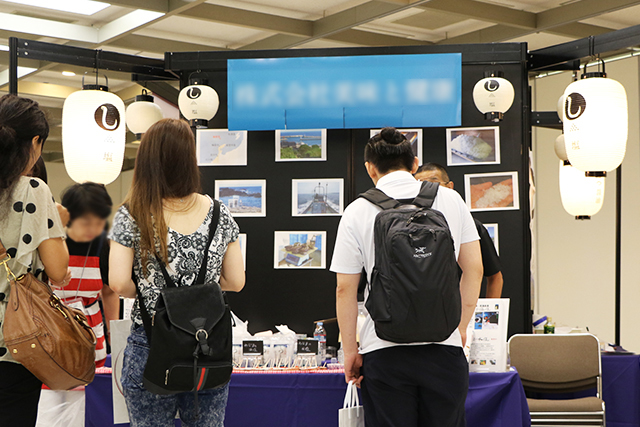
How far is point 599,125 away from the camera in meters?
3.31

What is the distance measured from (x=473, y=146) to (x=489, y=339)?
58.3 inches

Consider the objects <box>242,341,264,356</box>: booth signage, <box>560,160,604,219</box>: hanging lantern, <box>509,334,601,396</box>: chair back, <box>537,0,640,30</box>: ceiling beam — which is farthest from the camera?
<box>537,0,640,30</box>: ceiling beam

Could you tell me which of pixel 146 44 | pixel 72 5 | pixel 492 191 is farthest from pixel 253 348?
pixel 146 44

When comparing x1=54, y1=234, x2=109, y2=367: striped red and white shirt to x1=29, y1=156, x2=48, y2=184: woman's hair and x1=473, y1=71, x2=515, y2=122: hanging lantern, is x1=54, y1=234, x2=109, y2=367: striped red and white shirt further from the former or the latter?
x1=473, y1=71, x2=515, y2=122: hanging lantern

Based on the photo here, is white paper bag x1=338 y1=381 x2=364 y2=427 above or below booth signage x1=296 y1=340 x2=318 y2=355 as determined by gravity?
below

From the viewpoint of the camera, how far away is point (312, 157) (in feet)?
12.8

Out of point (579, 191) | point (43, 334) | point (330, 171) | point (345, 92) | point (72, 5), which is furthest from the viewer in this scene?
point (72, 5)

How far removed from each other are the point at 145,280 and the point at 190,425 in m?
0.42

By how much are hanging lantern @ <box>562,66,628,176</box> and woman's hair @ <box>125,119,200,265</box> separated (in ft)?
7.70

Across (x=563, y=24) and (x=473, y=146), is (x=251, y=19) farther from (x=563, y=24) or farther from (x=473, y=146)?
(x=473, y=146)

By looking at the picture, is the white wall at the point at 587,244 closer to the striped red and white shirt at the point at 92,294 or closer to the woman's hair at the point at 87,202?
the striped red and white shirt at the point at 92,294

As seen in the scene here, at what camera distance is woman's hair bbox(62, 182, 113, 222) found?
443mm

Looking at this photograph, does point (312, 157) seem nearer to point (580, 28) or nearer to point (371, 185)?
point (371, 185)

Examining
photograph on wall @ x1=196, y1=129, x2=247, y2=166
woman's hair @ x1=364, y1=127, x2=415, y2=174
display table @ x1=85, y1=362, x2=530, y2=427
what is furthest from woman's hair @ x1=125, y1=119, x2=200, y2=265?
photograph on wall @ x1=196, y1=129, x2=247, y2=166
